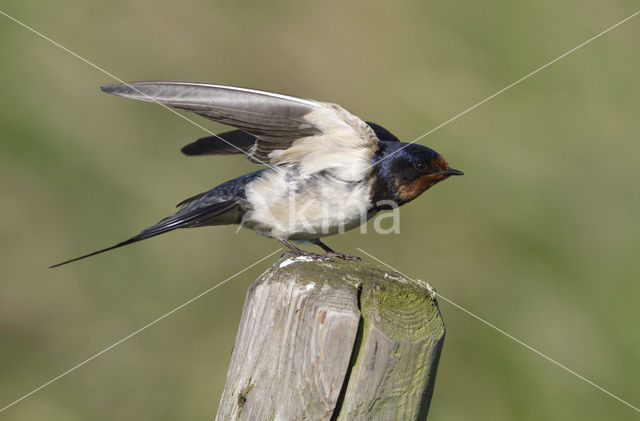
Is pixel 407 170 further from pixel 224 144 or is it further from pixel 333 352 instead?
pixel 333 352

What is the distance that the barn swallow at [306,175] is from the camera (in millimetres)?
3469

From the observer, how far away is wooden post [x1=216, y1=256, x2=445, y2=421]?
6.77 feet

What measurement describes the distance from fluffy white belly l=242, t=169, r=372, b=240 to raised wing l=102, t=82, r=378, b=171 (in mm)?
→ 108

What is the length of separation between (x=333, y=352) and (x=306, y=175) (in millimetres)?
1840

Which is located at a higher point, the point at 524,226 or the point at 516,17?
the point at 516,17

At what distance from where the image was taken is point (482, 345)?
6.66 m

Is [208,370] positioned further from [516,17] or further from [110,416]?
[516,17]

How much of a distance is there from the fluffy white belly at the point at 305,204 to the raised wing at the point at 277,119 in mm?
108

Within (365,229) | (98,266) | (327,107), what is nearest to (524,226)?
(365,229)

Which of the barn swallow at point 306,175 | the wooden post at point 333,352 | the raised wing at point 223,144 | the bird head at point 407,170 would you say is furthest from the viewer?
the raised wing at point 223,144

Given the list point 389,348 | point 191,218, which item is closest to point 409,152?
point 191,218

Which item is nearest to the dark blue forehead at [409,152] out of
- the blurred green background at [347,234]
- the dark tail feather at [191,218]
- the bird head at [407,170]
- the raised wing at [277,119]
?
the bird head at [407,170]

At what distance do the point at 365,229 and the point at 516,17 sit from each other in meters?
4.11

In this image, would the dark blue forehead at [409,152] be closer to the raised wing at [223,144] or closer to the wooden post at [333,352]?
the raised wing at [223,144]
